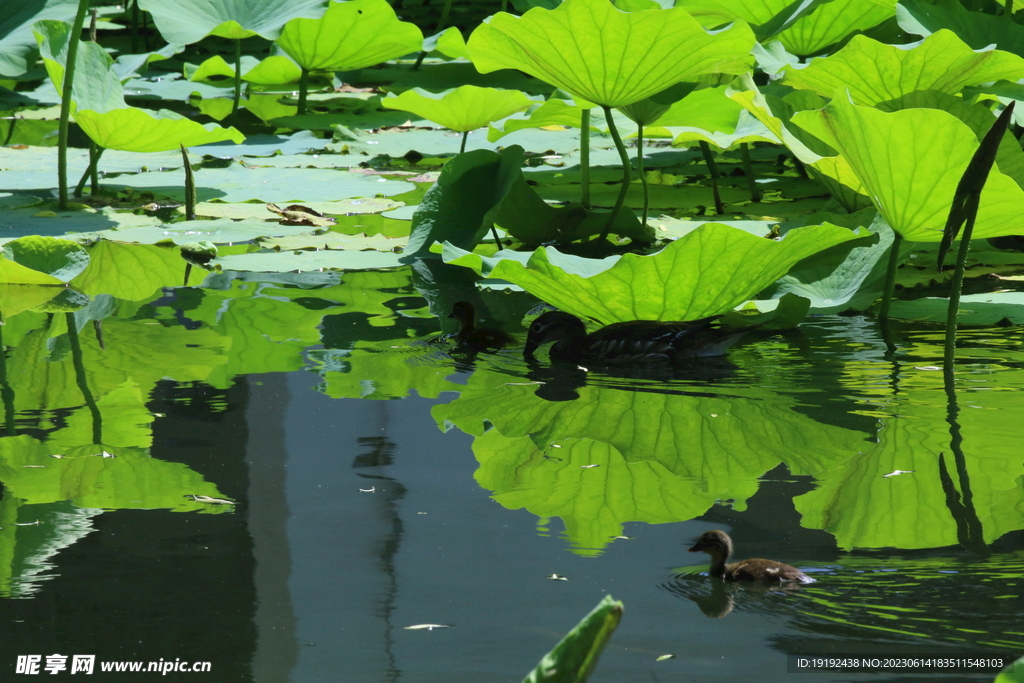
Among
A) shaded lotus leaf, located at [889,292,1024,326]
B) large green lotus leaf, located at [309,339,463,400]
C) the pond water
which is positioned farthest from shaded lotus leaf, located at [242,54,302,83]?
shaded lotus leaf, located at [889,292,1024,326]

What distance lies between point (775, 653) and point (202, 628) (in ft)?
2.34

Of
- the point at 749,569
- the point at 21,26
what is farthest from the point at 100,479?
the point at 21,26

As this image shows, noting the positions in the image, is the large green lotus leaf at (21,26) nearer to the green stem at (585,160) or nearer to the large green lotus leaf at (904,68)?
the green stem at (585,160)

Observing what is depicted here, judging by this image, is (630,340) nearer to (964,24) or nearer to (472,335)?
(472,335)

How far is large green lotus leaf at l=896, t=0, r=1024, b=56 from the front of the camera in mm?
3943

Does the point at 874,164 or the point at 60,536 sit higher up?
the point at 874,164

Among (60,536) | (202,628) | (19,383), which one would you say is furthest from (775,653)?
(19,383)

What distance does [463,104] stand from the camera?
4.41 m

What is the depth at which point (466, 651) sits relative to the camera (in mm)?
1182

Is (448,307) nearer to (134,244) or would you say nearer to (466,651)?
(134,244)

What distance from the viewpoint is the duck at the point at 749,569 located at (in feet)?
4.32

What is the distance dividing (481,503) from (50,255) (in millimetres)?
2187

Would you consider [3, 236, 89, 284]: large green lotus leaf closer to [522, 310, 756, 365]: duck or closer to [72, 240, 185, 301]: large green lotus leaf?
[72, 240, 185, 301]: large green lotus leaf

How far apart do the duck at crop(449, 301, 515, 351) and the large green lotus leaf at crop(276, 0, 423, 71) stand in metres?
3.97
